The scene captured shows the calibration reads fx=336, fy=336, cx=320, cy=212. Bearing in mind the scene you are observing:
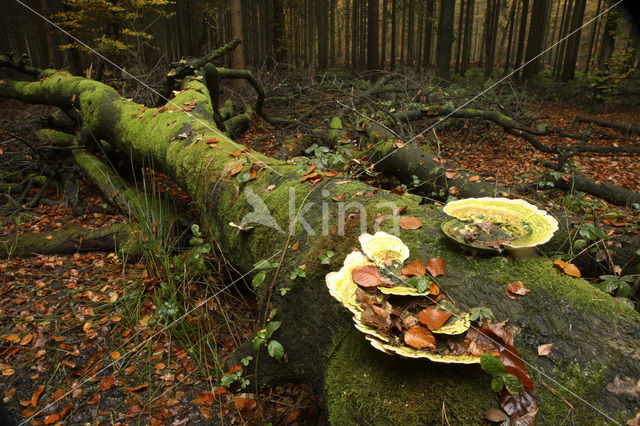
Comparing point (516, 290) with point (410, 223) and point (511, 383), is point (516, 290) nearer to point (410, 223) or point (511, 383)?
point (511, 383)

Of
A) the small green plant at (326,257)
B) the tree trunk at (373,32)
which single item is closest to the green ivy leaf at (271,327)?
the small green plant at (326,257)

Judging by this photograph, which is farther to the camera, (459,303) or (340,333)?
(340,333)

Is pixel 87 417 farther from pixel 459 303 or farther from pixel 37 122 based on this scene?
pixel 37 122

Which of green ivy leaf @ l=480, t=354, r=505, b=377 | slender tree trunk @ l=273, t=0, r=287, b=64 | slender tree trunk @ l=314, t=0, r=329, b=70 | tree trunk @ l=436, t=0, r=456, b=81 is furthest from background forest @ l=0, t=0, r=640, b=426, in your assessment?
slender tree trunk @ l=314, t=0, r=329, b=70

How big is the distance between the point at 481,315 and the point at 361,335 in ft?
1.61

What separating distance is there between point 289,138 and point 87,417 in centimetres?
480

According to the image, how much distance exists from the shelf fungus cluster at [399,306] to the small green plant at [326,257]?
0.76 feet

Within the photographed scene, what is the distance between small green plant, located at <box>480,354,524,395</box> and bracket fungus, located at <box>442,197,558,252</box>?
54 centimetres

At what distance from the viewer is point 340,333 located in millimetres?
1579

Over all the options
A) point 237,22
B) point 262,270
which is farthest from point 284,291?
point 237,22

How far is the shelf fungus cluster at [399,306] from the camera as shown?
45.9 inches

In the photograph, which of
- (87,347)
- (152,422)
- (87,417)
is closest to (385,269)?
(152,422)

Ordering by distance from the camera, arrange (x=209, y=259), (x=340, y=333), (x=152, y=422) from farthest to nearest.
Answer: (x=209, y=259) < (x=152, y=422) < (x=340, y=333)

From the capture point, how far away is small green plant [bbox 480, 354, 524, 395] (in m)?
1.08
